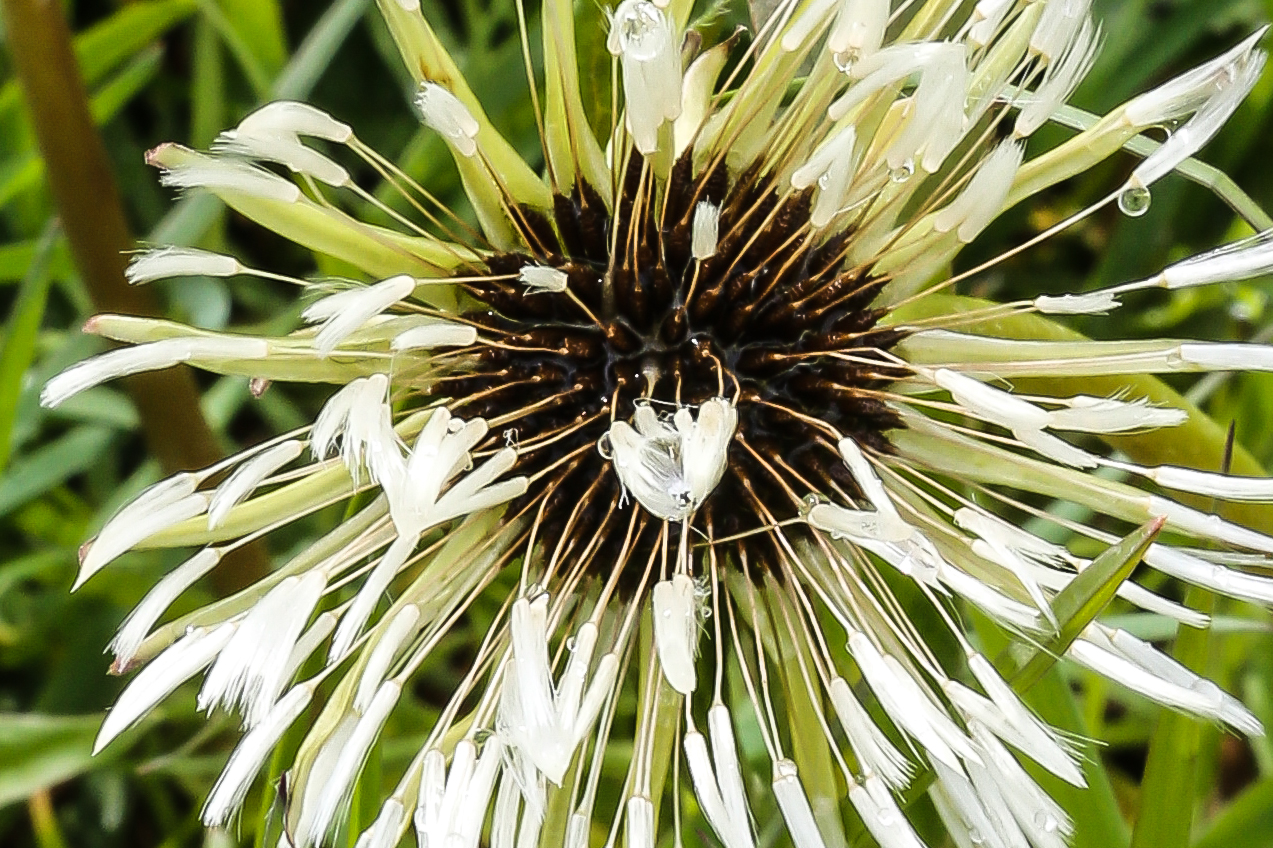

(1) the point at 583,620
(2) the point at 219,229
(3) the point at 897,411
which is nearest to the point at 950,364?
(3) the point at 897,411

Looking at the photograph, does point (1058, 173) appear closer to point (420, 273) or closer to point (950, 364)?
point (950, 364)

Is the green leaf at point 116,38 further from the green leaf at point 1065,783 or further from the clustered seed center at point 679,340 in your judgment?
the green leaf at point 1065,783

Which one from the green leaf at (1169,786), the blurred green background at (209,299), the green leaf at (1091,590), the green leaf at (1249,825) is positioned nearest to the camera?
the green leaf at (1091,590)

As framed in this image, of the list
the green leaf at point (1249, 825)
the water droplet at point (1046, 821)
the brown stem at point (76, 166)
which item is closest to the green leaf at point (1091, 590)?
the water droplet at point (1046, 821)

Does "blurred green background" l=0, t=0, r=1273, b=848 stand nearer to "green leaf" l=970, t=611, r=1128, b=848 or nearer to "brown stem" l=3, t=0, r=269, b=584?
"brown stem" l=3, t=0, r=269, b=584

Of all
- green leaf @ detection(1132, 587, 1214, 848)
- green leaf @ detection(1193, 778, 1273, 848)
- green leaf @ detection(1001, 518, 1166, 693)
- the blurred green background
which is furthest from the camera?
the blurred green background

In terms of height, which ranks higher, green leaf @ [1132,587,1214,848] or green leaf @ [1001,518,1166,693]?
green leaf @ [1001,518,1166,693]

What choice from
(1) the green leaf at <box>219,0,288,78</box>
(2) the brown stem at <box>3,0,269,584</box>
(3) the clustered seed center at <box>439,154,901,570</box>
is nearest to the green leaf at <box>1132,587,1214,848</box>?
(3) the clustered seed center at <box>439,154,901,570</box>
